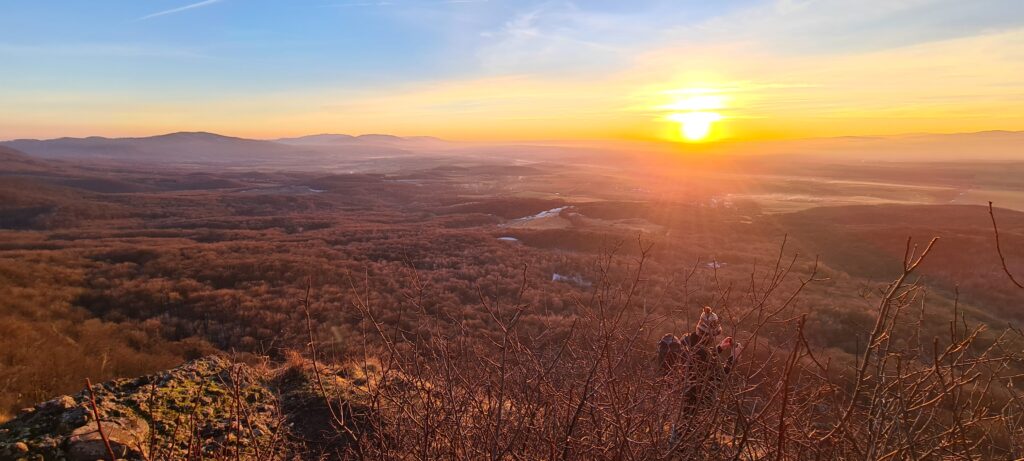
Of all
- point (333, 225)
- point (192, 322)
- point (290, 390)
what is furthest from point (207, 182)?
point (290, 390)

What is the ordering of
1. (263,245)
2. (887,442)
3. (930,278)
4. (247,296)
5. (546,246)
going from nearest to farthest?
1. (887,442)
2. (247,296)
3. (930,278)
4. (263,245)
5. (546,246)

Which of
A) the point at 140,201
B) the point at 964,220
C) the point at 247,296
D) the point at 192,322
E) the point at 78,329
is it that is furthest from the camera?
the point at 140,201

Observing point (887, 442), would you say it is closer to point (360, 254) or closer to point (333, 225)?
point (360, 254)

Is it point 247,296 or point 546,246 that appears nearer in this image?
point 247,296

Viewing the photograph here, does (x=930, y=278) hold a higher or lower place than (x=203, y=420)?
lower

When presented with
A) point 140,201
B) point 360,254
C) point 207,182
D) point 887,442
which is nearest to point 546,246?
point 360,254

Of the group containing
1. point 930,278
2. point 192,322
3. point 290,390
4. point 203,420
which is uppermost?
point 203,420

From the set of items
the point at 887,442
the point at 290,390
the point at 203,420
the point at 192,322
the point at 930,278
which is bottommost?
the point at 930,278

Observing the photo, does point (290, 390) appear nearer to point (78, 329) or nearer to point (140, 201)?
point (78, 329)

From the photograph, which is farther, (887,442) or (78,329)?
(78,329)
